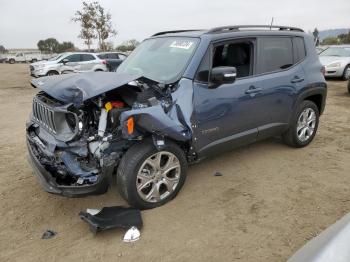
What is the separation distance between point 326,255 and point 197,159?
242cm

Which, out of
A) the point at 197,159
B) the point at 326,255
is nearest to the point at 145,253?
the point at 197,159

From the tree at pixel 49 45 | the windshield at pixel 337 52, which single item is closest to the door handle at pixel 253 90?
the windshield at pixel 337 52

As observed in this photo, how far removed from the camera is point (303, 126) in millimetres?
5449

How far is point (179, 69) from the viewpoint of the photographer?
3977mm

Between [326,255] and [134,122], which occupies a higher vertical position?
[134,122]

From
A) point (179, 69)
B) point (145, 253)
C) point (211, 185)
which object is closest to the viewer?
point (145, 253)

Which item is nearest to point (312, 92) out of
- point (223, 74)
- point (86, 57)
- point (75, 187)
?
point (223, 74)

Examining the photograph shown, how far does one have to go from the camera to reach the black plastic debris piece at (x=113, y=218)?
3.32m

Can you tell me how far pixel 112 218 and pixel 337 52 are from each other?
14.0m

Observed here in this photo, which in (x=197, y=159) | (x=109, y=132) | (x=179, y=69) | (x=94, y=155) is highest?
(x=179, y=69)

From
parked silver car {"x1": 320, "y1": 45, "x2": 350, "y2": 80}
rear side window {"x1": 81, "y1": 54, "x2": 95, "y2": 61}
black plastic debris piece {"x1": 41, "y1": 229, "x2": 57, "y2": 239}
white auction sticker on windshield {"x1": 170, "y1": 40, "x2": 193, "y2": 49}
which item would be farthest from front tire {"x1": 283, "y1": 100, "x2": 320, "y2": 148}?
rear side window {"x1": 81, "y1": 54, "x2": 95, "y2": 61}

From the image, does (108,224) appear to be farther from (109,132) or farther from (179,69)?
(179,69)

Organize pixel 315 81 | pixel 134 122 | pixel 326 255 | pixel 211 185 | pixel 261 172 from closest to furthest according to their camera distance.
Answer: pixel 326 255, pixel 134 122, pixel 211 185, pixel 261 172, pixel 315 81

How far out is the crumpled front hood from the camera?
3.37 meters
